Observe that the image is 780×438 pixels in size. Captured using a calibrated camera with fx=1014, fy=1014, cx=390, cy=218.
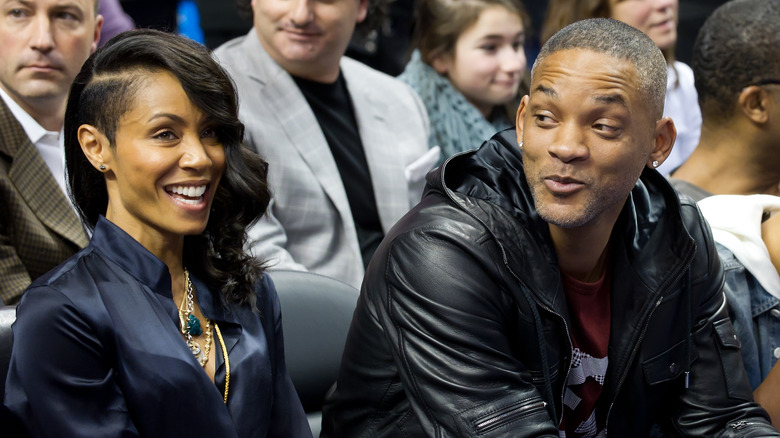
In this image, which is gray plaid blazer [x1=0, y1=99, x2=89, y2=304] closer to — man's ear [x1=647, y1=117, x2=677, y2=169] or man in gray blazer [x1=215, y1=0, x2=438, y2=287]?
man in gray blazer [x1=215, y1=0, x2=438, y2=287]

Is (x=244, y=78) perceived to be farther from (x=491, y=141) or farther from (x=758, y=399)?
(x=758, y=399)

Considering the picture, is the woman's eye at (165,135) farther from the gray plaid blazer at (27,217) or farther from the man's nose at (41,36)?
the man's nose at (41,36)

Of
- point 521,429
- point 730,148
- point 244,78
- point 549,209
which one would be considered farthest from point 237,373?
point 730,148

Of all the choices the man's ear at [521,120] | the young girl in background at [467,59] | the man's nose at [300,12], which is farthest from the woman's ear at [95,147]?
the young girl in background at [467,59]

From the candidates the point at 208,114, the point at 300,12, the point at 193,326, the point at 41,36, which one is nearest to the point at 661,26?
the point at 300,12

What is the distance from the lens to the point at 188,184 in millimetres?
1816

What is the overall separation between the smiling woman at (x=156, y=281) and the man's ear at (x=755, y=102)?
1.43 meters

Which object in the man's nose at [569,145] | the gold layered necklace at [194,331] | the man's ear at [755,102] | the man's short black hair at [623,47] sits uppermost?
the man's short black hair at [623,47]

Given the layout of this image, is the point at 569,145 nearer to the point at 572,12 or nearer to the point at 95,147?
the point at 95,147

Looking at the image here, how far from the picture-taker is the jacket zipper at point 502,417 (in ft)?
5.63

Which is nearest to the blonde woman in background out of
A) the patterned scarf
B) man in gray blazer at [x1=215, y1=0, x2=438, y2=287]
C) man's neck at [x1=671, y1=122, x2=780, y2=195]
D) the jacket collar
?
the patterned scarf

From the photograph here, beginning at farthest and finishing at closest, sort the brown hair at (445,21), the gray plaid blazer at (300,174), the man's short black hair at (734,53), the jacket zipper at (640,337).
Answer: the brown hair at (445,21) < the gray plaid blazer at (300,174) < the man's short black hair at (734,53) < the jacket zipper at (640,337)

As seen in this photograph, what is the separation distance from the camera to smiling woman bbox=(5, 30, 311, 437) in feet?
5.29

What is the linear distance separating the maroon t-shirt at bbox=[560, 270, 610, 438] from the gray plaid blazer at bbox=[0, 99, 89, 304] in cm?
115
